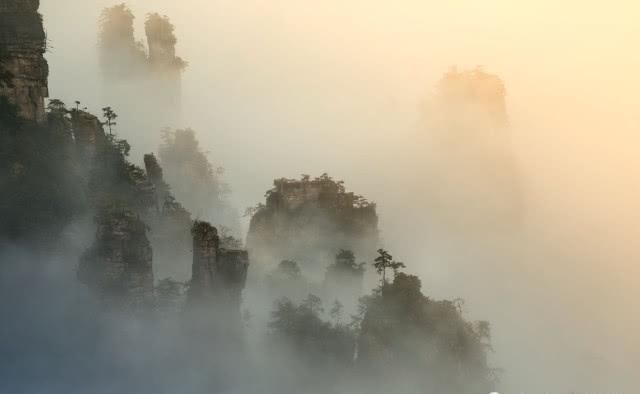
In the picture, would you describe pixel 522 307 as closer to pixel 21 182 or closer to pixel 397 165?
pixel 397 165

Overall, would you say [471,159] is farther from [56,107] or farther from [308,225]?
[56,107]

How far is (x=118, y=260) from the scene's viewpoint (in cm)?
6588

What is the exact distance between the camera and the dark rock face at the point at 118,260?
215ft

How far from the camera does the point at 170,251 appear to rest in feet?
262

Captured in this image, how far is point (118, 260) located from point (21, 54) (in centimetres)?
2094

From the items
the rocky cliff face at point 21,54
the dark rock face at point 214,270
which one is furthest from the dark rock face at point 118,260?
the rocky cliff face at point 21,54

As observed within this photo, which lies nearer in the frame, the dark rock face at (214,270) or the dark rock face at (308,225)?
the dark rock face at (214,270)

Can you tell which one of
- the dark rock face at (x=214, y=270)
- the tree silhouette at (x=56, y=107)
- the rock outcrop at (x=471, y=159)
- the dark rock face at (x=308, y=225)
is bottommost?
the dark rock face at (x=214, y=270)

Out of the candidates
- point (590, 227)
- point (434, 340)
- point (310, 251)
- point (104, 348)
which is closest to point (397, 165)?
point (590, 227)

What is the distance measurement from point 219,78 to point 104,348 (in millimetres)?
128131

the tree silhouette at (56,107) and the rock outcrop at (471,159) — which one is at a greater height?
the rock outcrop at (471,159)

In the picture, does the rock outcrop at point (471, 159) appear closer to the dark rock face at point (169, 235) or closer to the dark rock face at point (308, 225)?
the dark rock face at point (308, 225)

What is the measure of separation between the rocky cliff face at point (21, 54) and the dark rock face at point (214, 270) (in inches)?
763

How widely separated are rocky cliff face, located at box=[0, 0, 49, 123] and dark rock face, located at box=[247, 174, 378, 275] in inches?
1382
